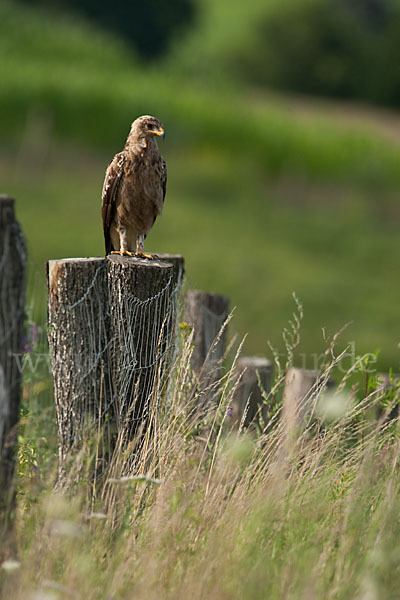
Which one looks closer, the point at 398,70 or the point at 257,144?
the point at 257,144

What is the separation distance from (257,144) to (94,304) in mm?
20619

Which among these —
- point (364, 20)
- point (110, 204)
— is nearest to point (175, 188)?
point (110, 204)

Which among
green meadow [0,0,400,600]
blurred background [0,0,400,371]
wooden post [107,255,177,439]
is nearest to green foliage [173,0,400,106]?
blurred background [0,0,400,371]

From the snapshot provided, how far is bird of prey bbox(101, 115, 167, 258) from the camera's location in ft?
18.0

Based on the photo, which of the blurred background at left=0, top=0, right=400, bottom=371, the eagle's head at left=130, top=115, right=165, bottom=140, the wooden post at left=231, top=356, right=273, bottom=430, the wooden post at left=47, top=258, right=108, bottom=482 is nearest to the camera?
the wooden post at left=47, top=258, right=108, bottom=482

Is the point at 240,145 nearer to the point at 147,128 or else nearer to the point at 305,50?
Answer: the point at 305,50

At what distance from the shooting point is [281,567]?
354cm

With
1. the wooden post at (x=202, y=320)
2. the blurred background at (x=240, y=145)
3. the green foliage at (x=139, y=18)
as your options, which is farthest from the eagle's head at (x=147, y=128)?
the green foliage at (x=139, y=18)

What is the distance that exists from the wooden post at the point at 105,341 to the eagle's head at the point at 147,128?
141 cm

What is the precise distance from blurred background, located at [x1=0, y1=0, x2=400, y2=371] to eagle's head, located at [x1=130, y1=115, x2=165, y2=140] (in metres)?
3.89

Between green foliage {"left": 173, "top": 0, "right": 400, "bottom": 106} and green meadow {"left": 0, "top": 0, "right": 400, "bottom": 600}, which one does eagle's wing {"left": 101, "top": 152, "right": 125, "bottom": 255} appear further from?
green foliage {"left": 173, "top": 0, "right": 400, "bottom": 106}

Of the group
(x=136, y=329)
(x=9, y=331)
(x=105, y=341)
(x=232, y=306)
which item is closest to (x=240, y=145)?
(x=232, y=306)

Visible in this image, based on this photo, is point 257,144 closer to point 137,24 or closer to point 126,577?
point 137,24

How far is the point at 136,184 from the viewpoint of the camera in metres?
5.58
